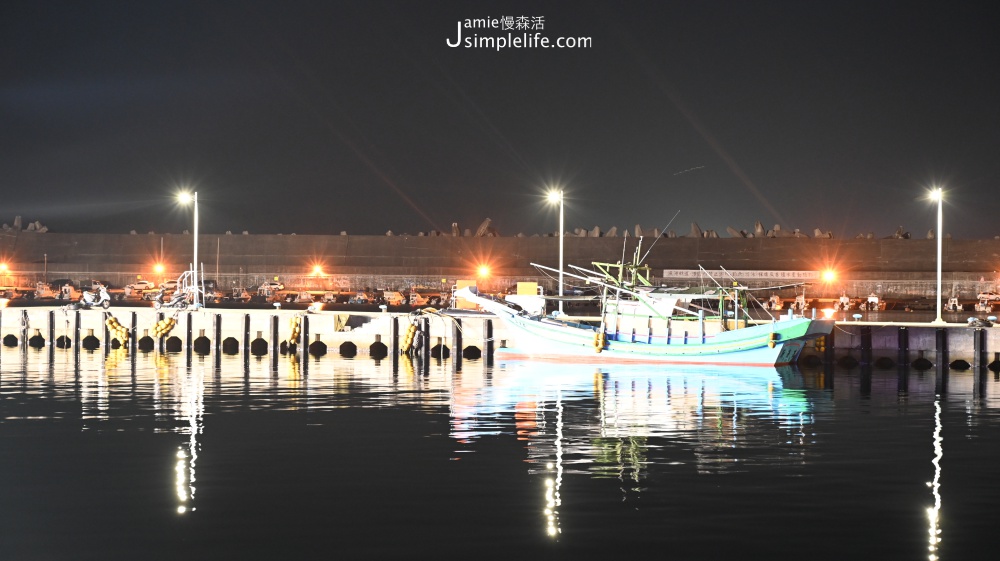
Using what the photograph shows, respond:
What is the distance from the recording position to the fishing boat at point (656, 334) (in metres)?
49.4

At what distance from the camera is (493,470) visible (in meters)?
24.9

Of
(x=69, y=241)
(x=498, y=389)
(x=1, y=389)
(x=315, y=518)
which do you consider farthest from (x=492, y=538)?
(x=69, y=241)

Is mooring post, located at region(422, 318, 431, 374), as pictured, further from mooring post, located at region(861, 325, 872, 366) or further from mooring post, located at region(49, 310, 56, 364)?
mooring post, located at region(49, 310, 56, 364)

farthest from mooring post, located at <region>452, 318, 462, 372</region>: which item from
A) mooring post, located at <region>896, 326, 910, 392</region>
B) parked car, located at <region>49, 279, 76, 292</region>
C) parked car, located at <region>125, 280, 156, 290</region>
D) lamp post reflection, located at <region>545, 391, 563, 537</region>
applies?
parked car, located at <region>49, 279, 76, 292</region>

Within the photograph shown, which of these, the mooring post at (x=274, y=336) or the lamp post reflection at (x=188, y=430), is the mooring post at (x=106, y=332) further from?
the lamp post reflection at (x=188, y=430)

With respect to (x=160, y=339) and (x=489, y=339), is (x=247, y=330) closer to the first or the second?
(x=160, y=339)

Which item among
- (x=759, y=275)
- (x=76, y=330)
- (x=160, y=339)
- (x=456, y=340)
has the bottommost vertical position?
(x=160, y=339)

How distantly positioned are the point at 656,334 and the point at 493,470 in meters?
28.0

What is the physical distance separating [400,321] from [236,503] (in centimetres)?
3548

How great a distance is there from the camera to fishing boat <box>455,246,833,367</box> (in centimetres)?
4944

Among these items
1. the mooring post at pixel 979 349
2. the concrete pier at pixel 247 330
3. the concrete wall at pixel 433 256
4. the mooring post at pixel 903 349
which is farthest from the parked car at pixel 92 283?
the mooring post at pixel 979 349

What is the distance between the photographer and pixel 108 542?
19.0 metres

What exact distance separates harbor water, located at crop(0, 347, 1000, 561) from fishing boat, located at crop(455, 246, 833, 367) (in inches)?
245

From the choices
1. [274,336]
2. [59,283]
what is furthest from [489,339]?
[59,283]
